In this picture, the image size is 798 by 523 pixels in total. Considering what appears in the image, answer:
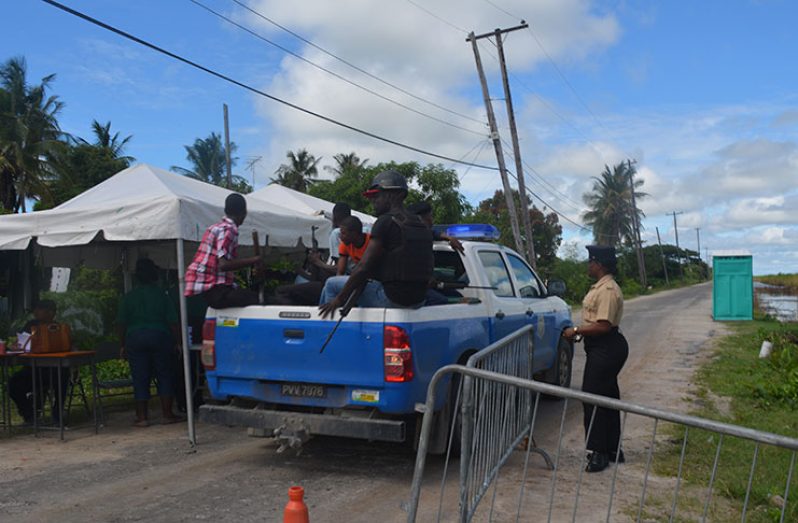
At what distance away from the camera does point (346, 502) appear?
5.17 meters

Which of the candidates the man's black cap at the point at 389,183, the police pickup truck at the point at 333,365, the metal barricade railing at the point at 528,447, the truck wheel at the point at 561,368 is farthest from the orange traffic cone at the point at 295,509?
the truck wheel at the point at 561,368

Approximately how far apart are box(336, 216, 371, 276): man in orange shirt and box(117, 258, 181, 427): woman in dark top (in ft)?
8.08

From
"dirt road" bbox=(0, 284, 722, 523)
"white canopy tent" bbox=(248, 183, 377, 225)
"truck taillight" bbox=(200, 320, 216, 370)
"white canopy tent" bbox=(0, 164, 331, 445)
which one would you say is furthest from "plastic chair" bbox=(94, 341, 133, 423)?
"white canopy tent" bbox=(248, 183, 377, 225)

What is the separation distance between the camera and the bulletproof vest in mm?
5523

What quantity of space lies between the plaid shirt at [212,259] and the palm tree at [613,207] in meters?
61.7

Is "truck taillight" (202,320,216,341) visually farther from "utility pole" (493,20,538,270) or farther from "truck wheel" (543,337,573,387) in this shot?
"utility pole" (493,20,538,270)

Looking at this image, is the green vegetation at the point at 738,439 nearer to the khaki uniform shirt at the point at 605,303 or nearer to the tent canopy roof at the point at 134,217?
the khaki uniform shirt at the point at 605,303

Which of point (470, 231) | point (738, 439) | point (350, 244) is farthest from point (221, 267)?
point (738, 439)

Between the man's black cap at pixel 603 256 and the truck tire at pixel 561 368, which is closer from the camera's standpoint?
the man's black cap at pixel 603 256

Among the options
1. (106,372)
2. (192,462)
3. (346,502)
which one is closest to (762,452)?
(346,502)

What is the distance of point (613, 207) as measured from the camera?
64.8 meters

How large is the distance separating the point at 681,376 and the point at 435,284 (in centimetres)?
653

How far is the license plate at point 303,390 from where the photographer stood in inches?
218

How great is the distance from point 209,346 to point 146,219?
199 centimetres
